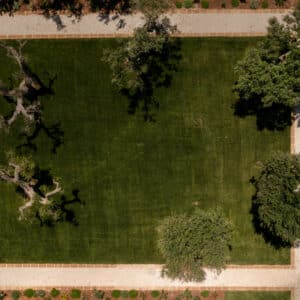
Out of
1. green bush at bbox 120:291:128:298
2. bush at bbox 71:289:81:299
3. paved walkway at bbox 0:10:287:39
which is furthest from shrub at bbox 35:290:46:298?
paved walkway at bbox 0:10:287:39

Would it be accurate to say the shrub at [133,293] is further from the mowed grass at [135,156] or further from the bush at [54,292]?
the bush at [54,292]

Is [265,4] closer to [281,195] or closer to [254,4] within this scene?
[254,4]

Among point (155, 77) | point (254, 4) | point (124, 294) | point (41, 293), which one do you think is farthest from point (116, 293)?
point (254, 4)

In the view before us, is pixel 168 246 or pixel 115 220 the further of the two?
pixel 115 220

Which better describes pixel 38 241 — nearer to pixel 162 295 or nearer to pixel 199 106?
pixel 162 295

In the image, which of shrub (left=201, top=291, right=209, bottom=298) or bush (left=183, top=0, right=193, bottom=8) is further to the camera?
shrub (left=201, top=291, right=209, bottom=298)

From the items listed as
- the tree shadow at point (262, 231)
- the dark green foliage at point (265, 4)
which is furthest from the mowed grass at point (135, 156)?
the dark green foliage at point (265, 4)

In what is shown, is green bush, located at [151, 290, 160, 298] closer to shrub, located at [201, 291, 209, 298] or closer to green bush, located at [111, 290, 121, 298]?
green bush, located at [111, 290, 121, 298]

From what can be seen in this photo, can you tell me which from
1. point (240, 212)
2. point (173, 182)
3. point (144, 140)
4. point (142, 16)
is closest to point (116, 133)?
point (144, 140)
